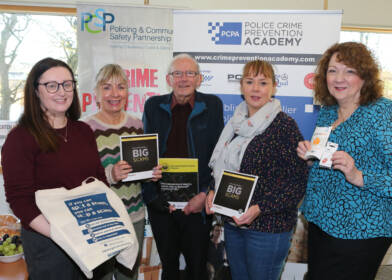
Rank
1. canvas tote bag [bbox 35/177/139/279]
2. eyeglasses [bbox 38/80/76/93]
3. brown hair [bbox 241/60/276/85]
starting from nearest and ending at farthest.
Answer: canvas tote bag [bbox 35/177/139/279]
eyeglasses [bbox 38/80/76/93]
brown hair [bbox 241/60/276/85]

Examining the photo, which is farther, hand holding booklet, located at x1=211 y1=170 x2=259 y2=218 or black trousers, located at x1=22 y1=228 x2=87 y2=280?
hand holding booklet, located at x1=211 y1=170 x2=259 y2=218

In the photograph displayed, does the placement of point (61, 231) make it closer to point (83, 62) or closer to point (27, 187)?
point (27, 187)

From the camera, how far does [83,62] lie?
3.58 metres

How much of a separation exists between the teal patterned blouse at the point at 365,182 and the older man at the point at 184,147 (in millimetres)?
1006

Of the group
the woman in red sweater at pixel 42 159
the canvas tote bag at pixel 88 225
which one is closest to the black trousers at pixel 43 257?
the woman in red sweater at pixel 42 159

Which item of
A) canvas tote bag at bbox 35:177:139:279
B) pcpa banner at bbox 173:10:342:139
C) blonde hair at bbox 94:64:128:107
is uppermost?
pcpa banner at bbox 173:10:342:139

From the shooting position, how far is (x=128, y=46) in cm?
362

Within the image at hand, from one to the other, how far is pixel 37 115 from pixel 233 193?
4.34 feet

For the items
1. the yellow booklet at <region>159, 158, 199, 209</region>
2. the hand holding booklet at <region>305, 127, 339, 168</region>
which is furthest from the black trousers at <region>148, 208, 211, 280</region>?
the hand holding booklet at <region>305, 127, 339, 168</region>

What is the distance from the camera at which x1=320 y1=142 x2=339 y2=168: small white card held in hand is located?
66.7 inches

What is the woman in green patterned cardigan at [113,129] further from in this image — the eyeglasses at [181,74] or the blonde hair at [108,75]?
the eyeglasses at [181,74]

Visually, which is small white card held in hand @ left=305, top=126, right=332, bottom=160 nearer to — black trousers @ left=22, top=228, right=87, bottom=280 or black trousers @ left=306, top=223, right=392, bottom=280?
black trousers @ left=306, top=223, right=392, bottom=280

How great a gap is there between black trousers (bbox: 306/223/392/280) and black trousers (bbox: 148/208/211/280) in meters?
0.98

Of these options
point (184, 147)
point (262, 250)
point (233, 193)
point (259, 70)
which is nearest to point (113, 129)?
point (184, 147)
